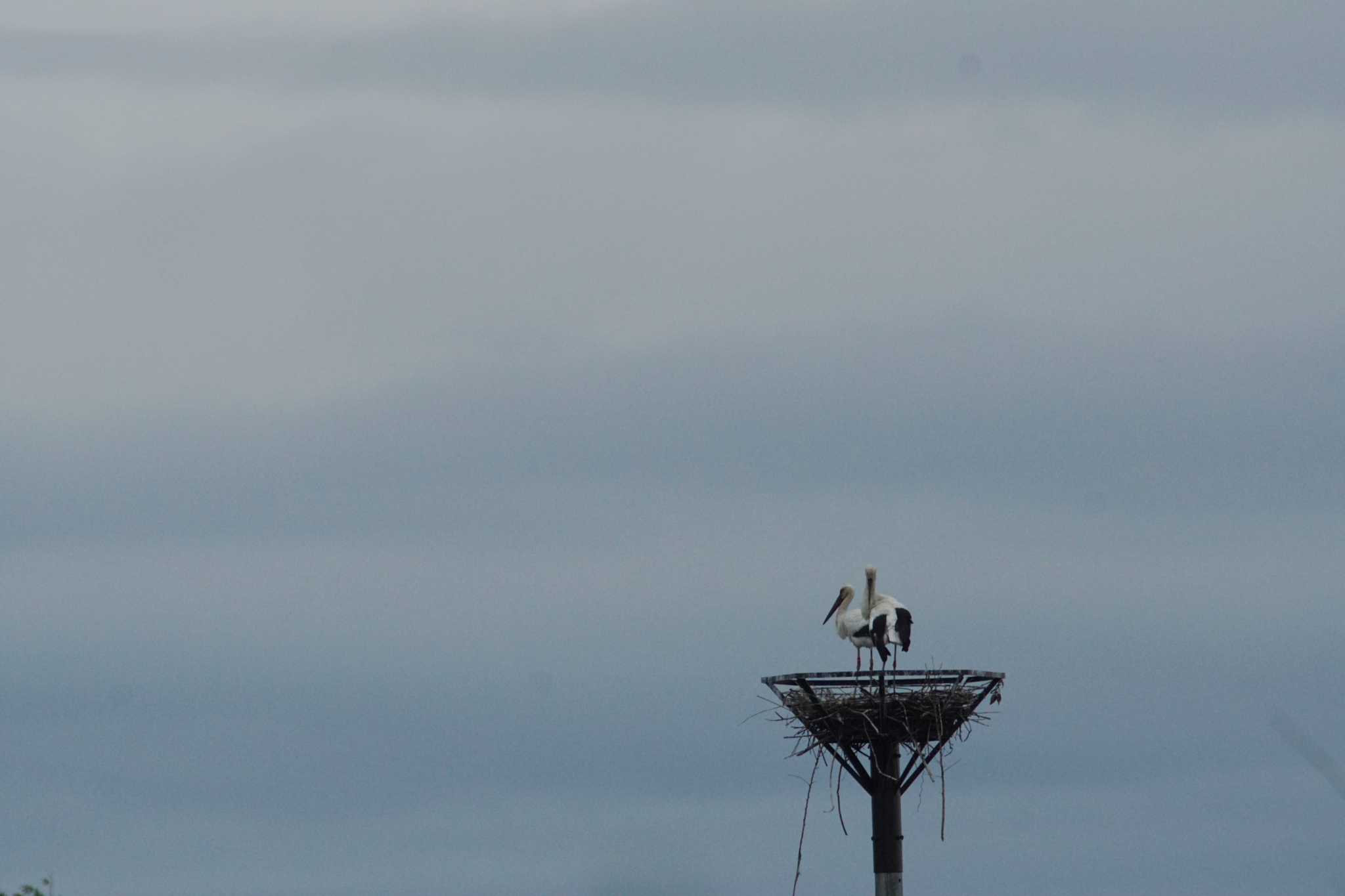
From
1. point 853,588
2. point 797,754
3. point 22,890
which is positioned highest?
point 853,588

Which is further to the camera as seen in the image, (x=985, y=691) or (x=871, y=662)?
(x=871, y=662)

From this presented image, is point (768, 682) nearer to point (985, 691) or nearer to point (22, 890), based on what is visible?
point (985, 691)

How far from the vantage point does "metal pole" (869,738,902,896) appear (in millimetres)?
32438

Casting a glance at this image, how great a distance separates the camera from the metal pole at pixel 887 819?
3244 cm

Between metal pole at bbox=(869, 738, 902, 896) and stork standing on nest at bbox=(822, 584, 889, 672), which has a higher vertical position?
stork standing on nest at bbox=(822, 584, 889, 672)

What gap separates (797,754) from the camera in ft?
108

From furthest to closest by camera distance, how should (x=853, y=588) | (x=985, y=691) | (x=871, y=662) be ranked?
(x=853, y=588), (x=871, y=662), (x=985, y=691)

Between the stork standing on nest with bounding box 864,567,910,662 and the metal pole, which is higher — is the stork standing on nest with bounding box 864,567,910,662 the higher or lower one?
the higher one

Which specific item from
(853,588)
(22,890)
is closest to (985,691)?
(853,588)

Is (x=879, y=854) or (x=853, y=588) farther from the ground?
(x=853, y=588)

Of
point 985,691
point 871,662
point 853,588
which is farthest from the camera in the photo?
point 853,588

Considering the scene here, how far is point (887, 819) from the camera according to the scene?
3256 cm

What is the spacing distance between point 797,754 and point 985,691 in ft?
8.74

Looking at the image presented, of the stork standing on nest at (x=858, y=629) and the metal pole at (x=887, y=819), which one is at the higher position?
the stork standing on nest at (x=858, y=629)
